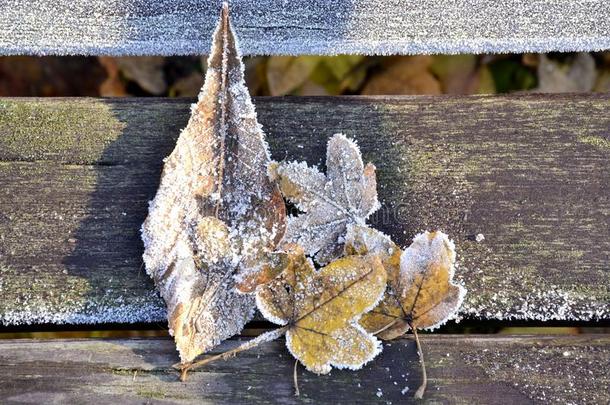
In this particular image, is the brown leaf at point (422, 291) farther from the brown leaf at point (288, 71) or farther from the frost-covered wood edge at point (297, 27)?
the brown leaf at point (288, 71)

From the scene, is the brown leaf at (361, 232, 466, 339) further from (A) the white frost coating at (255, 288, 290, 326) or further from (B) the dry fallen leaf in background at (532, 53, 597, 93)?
(B) the dry fallen leaf in background at (532, 53, 597, 93)

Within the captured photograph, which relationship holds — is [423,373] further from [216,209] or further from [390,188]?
[216,209]

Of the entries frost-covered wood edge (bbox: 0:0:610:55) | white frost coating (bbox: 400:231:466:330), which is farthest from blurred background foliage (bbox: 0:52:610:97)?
white frost coating (bbox: 400:231:466:330)

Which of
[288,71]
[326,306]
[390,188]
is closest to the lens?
[326,306]

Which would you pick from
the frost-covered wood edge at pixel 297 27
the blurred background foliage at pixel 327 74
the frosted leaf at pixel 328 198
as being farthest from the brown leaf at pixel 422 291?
A: the blurred background foliage at pixel 327 74

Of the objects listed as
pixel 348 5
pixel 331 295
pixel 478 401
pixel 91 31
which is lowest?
pixel 478 401

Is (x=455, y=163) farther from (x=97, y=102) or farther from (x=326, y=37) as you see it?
(x=97, y=102)

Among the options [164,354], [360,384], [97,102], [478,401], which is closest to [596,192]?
[478,401]

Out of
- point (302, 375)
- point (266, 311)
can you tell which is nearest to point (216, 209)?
point (266, 311)
